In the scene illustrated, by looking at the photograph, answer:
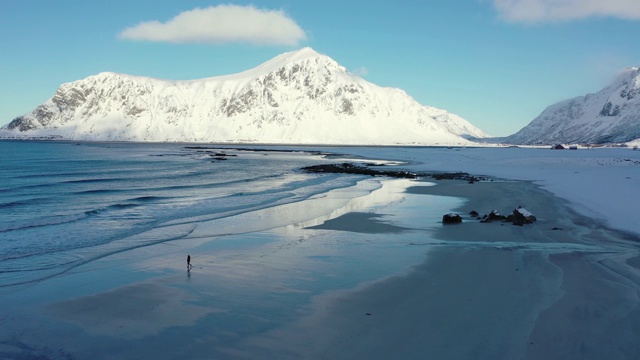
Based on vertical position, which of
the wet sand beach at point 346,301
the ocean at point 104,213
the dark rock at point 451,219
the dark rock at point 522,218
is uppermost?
the dark rock at point 522,218

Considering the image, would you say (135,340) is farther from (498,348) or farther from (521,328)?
(521,328)

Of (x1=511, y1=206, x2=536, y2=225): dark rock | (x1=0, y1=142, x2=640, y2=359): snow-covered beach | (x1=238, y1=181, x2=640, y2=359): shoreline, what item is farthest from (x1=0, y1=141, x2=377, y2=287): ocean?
(x1=511, y1=206, x2=536, y2=225): dark rock

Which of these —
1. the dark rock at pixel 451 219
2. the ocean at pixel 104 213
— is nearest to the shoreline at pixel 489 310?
the dark rock at pixel 451 219

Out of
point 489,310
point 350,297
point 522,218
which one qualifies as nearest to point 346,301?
point 350,297

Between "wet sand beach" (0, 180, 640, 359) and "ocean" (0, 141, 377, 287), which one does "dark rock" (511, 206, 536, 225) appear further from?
"ocean" (0, 141, 377, 287)

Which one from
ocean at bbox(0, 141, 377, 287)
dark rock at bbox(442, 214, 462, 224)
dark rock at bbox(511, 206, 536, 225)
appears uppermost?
dark rock at bbox(511, 206, 536, 225)

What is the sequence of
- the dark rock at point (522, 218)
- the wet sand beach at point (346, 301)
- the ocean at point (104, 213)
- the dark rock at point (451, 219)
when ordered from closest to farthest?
the wet sand beach at point (346, 301) → the ocean at point (104, 213) → the dark rock at point (522, 218) → the dark rock at point (451, 219)

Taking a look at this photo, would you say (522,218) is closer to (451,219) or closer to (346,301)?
(451,219)

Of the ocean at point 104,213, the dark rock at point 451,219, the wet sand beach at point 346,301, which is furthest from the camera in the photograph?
the dark rock at point 451,219

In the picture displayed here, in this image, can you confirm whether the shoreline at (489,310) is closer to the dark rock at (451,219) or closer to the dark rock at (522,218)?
the dark rock at (522,218)
